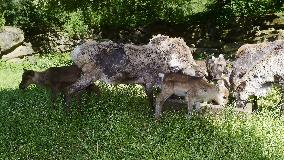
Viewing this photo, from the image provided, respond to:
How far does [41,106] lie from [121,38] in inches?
582

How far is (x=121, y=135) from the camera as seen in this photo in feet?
31.9

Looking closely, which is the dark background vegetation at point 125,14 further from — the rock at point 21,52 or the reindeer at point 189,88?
the reindeer at point 189,88

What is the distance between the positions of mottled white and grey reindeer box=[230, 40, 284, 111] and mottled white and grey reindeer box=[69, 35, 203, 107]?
1020 mm

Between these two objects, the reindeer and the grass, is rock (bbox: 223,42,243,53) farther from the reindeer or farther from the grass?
the reindeer

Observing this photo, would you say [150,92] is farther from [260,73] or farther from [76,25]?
[76,25]

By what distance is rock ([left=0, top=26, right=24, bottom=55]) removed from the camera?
82.8ft

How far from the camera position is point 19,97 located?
1420 cm

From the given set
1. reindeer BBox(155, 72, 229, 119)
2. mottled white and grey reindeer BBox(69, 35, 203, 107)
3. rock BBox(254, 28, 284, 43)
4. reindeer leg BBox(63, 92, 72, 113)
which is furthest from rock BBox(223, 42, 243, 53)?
reindeer leg BBox(63, 92, 72, 113)

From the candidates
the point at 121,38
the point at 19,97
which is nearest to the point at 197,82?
the point at 19,97

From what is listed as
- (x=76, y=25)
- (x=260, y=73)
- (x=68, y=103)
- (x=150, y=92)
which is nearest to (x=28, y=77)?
(x=68, y=103)

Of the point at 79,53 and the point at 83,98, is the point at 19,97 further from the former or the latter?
the point at 79,53

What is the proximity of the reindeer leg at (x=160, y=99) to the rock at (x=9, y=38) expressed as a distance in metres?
16.9

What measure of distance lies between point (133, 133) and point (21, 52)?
18054 millimetres

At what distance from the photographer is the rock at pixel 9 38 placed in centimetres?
2525
